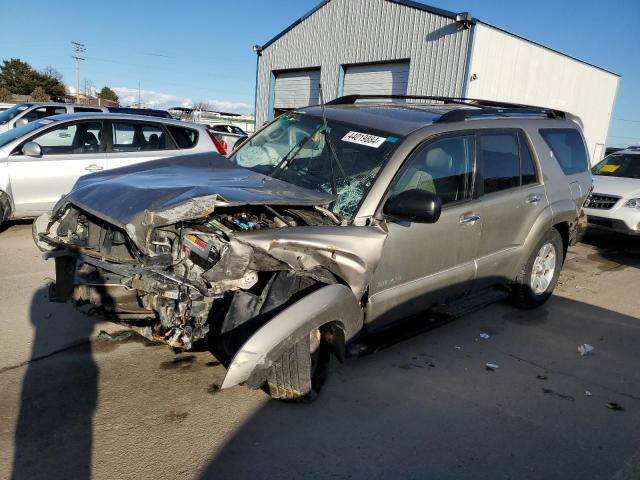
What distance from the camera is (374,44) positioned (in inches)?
643

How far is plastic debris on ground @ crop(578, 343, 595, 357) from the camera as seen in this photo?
164 inches

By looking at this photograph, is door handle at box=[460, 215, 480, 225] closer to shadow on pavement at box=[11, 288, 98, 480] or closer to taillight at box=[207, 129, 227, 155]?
shadow on pavement at box=[11, 288, 98, 480]

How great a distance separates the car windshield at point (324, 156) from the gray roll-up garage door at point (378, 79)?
40.6 ft

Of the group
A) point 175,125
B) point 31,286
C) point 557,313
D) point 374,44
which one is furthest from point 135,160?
point 374,44

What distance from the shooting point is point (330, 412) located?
303 cm

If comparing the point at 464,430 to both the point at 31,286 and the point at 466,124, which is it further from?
the point at 31,286

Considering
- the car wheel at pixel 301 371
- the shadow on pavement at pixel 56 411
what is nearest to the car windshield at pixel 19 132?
the shadow on pavement at pixel 56 411

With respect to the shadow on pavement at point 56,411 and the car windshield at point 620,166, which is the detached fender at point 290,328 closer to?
the shadow on pavement at point 56,411

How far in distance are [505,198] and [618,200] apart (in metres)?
5.16

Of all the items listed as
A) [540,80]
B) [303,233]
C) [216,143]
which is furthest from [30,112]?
[540,80]

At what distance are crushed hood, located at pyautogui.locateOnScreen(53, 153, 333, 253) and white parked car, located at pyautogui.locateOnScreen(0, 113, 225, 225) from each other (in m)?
3.03

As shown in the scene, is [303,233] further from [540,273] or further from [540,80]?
[540,80]

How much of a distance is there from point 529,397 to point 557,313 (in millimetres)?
2027

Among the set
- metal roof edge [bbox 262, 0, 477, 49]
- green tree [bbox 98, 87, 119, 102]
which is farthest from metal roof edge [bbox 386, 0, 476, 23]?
green tree [bbox 98, 87, 119, 102]
